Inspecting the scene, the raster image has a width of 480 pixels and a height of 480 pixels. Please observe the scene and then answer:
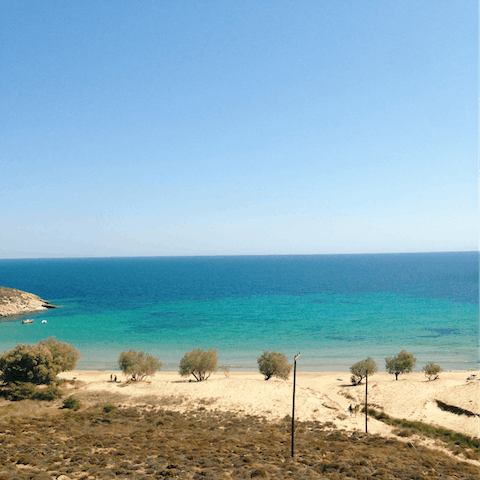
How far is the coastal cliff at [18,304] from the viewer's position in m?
92.9

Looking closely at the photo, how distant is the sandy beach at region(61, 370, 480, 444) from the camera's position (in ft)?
103

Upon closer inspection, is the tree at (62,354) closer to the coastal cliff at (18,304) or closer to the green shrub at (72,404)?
the green shrub at (72,404)

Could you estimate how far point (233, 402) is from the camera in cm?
3456

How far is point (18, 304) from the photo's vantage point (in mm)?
97312

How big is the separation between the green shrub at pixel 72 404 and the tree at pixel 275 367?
22454 millimetres

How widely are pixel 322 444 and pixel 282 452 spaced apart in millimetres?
3622

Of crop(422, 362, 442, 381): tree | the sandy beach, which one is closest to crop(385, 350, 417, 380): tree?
crop(422, 362, 442, 381): tree

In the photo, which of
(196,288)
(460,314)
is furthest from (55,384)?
(196,288)

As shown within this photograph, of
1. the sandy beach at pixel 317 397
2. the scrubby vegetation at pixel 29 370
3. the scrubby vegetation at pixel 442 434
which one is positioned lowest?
the sandy beach at pixel 317 397

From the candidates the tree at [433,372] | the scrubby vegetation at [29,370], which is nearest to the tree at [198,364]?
the scrubby vegetation at [29,370]

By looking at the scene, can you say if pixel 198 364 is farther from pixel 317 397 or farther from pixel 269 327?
pixel 269 327

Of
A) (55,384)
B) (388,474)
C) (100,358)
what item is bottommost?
(100,358)

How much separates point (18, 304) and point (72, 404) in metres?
82.5

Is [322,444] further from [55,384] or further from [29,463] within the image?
[55,384]
